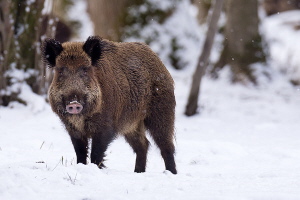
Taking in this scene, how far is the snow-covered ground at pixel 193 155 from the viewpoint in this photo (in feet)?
14.4

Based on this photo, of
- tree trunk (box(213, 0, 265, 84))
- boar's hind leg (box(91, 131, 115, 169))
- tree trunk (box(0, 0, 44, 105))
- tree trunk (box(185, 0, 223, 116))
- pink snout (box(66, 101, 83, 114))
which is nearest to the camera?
pink snout (box(66, 101, 83, 114))

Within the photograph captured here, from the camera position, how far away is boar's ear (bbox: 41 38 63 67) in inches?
216

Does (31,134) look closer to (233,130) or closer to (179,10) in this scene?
(233,130)

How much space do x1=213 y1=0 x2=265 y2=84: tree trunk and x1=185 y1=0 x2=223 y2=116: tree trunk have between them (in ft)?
12.0

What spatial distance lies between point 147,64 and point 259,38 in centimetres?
871

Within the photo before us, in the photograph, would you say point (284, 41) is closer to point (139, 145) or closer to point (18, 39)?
point (18, 39)

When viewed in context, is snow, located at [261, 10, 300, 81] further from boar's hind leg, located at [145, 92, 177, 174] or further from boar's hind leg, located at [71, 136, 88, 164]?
boar's hind leg, located at [71, 136, 88, 164]

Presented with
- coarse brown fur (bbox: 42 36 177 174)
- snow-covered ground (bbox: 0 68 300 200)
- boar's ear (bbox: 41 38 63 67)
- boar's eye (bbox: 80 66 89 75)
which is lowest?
snow-covered ground (bbox: 0 68 300 200)

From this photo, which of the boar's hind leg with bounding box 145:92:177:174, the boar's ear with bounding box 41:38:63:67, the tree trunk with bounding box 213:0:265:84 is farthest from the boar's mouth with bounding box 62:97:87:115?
the tree trunk with bounding box 213:0:265:84

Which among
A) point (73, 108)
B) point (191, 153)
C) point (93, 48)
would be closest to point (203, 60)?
point (191, 153)

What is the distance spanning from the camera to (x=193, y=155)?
7.55 meters

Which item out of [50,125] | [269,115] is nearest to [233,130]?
[269,115]

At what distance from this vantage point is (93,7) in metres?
14.7

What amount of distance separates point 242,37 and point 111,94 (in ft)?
30.7
